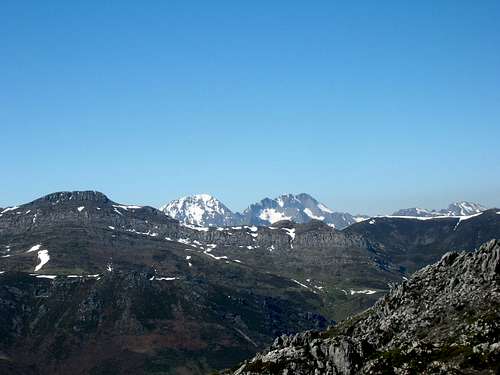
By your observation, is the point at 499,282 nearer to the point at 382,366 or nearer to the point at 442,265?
the point at 442,265

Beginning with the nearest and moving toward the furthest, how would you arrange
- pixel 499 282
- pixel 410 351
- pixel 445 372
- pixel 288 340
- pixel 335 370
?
1. pixel 445 372
2. pixel 410 351
3. pixel 335 370
4. pixel 499 282
5. pixel 288 340

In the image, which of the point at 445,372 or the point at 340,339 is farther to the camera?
the point at 340,339

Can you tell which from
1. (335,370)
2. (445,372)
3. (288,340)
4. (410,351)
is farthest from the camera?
(288,340)

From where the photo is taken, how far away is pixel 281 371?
142000mm

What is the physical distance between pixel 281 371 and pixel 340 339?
15.0 m

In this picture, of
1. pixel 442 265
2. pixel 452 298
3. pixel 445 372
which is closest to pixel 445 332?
pixel 452 298

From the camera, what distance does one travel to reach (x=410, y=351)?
128500 mm

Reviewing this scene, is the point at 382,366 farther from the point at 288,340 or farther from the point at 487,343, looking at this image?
the point at 288,340

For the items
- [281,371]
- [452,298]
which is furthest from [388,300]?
[281,371]

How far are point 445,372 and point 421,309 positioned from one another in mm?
54366

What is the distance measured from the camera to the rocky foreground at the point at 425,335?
123 m

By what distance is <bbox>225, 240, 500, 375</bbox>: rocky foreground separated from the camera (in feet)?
402

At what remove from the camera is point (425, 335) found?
15112 cm

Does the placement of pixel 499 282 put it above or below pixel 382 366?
above
